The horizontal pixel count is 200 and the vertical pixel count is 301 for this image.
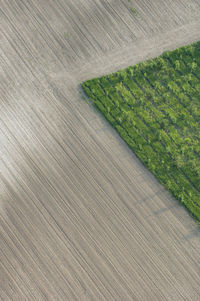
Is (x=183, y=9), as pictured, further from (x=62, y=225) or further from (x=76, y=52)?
(x=62, y=225)

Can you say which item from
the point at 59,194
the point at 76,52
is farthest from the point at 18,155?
the point at 76,52

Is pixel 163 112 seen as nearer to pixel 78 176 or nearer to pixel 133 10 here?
pixel 78 176

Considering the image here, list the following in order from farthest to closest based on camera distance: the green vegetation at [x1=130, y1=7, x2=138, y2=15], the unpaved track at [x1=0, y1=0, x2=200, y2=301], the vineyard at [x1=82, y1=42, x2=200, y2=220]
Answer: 1. the green vegetation at [x1=130, y1=7, x2=138, y2=15]
2. the vineyard at [x1=82, y1=42, x2=200, y2=220]
3. the unpaved track at [x1=0, y1=0, x2=200, y2=301]

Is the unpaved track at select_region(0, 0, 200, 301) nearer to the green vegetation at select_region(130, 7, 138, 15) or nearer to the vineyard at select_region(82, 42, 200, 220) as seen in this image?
the green vegetation at select_region(130, 7, 138, 15)

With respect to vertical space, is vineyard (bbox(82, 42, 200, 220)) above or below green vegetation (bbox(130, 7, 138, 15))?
below

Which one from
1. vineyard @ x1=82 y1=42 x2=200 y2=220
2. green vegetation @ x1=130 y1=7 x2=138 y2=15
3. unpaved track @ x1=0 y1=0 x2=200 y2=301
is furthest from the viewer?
green vegetation @ x1=130 y1=7 x2=138 y2=15

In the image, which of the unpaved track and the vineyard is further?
the vineyard

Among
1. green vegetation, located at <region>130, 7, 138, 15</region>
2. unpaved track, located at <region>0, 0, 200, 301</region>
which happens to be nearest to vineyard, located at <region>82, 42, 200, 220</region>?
unpaved track, located at <region>0, 0, 200, 301</region>
